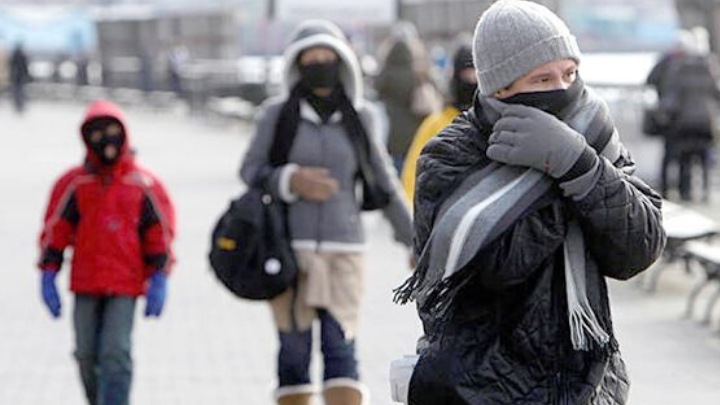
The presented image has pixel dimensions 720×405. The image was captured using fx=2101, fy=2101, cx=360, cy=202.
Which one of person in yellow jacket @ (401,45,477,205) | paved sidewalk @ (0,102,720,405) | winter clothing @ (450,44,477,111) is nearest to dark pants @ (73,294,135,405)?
paved sidewalk @ (0,102,720,405)

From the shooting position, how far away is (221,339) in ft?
37.7

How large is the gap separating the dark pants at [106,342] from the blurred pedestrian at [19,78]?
35680 millimetres

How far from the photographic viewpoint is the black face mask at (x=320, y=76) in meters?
7.93

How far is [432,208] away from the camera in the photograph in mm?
4535

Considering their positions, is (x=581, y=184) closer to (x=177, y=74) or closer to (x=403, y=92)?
(x=403, y=92)

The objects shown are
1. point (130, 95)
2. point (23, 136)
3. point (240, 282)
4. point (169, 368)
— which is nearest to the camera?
point (240, 282)

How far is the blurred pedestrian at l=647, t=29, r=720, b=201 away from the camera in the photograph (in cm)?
1859

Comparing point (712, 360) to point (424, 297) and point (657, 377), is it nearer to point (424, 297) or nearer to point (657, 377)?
point (657, 377)

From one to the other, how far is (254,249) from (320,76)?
0.72 m

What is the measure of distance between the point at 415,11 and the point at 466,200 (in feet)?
91.5

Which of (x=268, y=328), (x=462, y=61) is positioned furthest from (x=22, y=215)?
(x=462, y=61)

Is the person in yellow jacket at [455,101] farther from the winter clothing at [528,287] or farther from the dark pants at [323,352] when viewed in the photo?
the winter clothing at [528,287]

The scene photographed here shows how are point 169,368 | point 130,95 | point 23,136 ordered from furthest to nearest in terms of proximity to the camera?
1. point 130,95
2. point 23,136
3. point 169,368

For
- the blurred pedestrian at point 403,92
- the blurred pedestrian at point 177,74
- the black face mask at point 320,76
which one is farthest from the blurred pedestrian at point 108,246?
the blurred pedestrian at point 177,74
